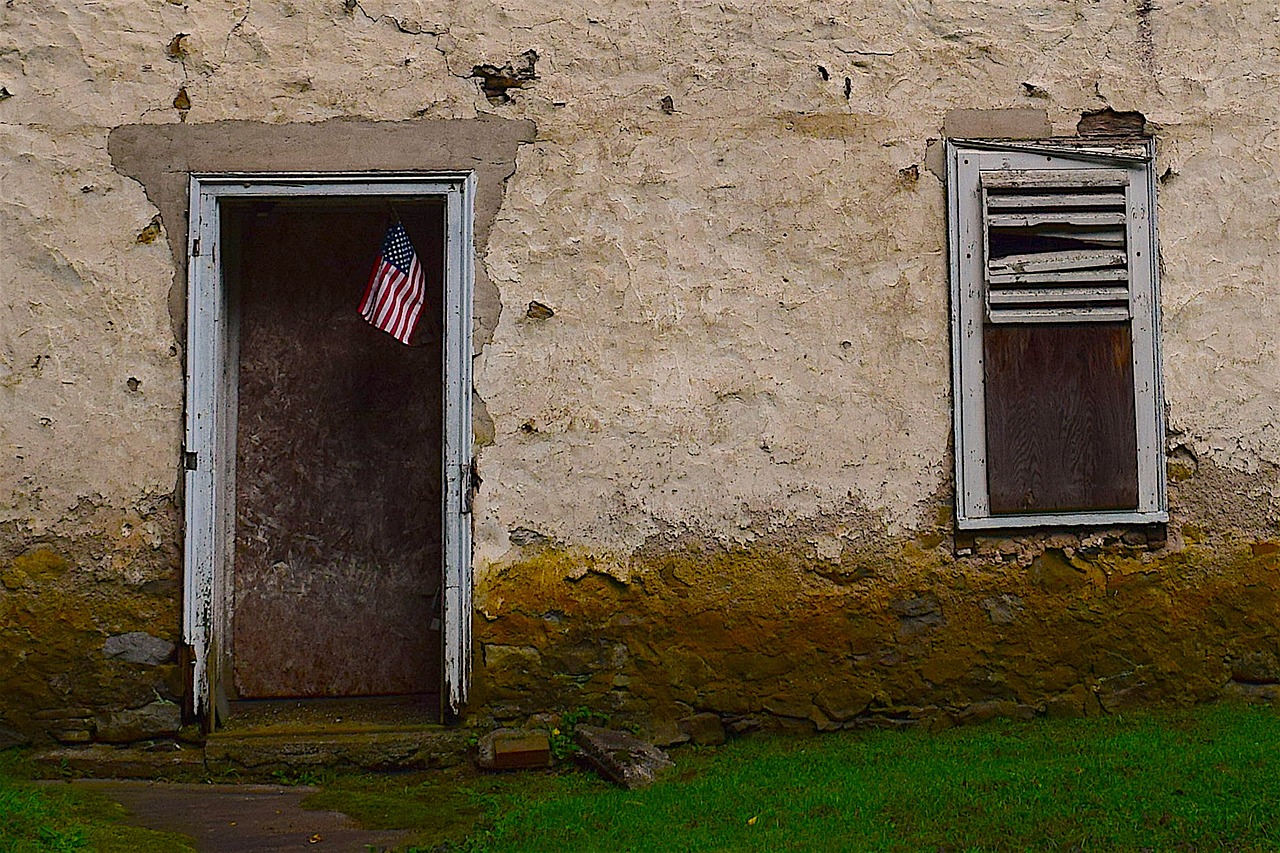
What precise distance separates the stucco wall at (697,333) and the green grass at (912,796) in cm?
27

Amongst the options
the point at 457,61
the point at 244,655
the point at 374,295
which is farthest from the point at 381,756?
the point at 457,61

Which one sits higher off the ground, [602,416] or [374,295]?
[374,295]

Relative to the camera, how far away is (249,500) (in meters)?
5.40

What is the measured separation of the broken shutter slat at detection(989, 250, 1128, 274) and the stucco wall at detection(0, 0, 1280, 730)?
0.24m

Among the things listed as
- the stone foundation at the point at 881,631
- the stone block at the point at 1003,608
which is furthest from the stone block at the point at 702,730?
the stone block at the point at 1003,608

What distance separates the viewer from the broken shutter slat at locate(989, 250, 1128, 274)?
493 cm

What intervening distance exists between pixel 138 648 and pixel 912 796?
2973mm

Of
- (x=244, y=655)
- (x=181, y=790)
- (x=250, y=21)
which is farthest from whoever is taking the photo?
(x=244, y=655)

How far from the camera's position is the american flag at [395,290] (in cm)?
487

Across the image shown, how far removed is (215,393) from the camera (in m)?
4.84

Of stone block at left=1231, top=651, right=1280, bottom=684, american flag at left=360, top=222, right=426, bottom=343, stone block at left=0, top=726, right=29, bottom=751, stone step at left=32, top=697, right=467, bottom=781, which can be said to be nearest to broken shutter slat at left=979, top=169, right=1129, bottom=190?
stone block at left=1231, top=651, right=1280, bottom=684

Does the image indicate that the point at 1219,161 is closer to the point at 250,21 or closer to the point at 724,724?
the point at 724,724

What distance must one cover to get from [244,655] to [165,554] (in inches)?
32.9

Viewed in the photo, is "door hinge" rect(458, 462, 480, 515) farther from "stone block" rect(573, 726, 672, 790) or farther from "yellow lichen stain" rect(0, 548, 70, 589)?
"yellow lichen stain" rect(0, 548, 70, 589)
